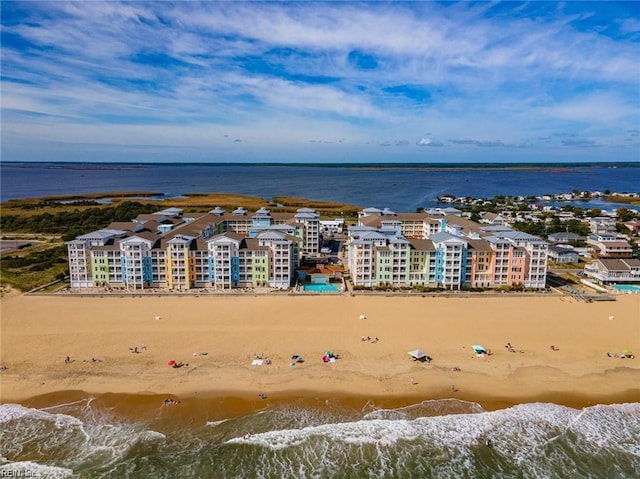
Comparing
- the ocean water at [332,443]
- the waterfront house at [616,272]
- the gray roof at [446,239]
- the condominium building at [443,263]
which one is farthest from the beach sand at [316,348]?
the gray roof at [446,239]

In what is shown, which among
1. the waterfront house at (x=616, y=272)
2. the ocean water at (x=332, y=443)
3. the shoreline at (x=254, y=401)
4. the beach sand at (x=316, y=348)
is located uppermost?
the waterfront house at (x=616, y=272)

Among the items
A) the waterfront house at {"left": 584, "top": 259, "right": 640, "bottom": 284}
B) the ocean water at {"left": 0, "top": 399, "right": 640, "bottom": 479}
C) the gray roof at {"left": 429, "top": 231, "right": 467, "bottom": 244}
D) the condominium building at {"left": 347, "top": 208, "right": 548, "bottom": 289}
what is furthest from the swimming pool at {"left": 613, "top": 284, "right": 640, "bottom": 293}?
the ocean water at {"left": 0, "top": 399, "right": 640, "bottom": 479}

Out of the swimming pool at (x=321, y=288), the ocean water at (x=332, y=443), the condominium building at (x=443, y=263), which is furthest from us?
the condominium building at (x=443, y=263)

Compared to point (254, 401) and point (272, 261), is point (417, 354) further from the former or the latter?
point (272, 261)

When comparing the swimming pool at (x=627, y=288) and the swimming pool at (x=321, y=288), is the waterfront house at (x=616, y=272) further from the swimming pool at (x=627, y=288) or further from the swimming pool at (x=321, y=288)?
the swimming pool at (x=321, y=288)

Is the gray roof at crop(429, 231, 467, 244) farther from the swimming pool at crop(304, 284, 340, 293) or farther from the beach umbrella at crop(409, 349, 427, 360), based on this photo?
the beach umbrella at crop(409, 349, 427, 360)
